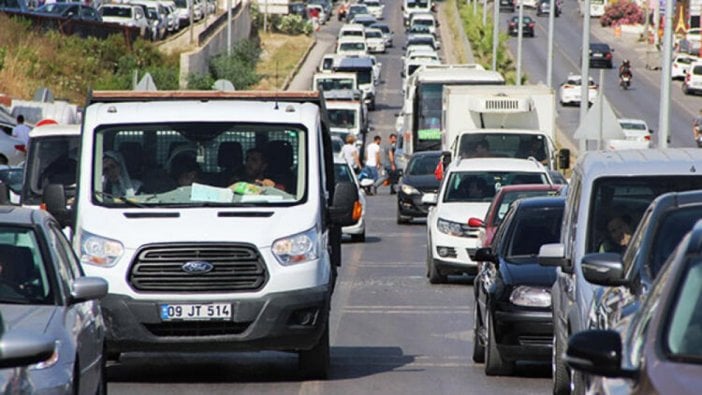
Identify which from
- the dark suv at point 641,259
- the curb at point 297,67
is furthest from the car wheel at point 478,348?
the curb at point 297,67

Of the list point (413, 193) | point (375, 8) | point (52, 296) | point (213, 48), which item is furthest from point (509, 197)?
point (375, 8)

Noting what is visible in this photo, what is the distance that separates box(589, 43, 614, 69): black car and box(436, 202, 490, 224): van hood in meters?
70.5

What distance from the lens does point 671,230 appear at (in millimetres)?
9328

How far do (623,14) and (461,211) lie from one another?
9820 centimetres

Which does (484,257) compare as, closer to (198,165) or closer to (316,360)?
(316,360)

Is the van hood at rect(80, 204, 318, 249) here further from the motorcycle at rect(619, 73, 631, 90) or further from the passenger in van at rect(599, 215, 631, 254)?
the motorcycle at rect(619, 73, 631, 90)

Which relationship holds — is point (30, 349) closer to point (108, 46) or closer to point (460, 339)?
point (460, 339)

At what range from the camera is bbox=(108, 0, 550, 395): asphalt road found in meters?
14.0

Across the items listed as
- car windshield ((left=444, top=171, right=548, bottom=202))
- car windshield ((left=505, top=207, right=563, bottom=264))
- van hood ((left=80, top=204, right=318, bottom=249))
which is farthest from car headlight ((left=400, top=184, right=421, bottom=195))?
van hood ((left=80, top=204, right=318, bottom=249))

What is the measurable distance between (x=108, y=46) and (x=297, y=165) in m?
56.9

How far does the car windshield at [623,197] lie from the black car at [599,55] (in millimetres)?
84491

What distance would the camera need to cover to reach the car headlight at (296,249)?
14.1 m

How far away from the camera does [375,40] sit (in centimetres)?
10450

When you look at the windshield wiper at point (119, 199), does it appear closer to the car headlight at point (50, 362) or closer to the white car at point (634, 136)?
the car headlight at point (50, 362)
